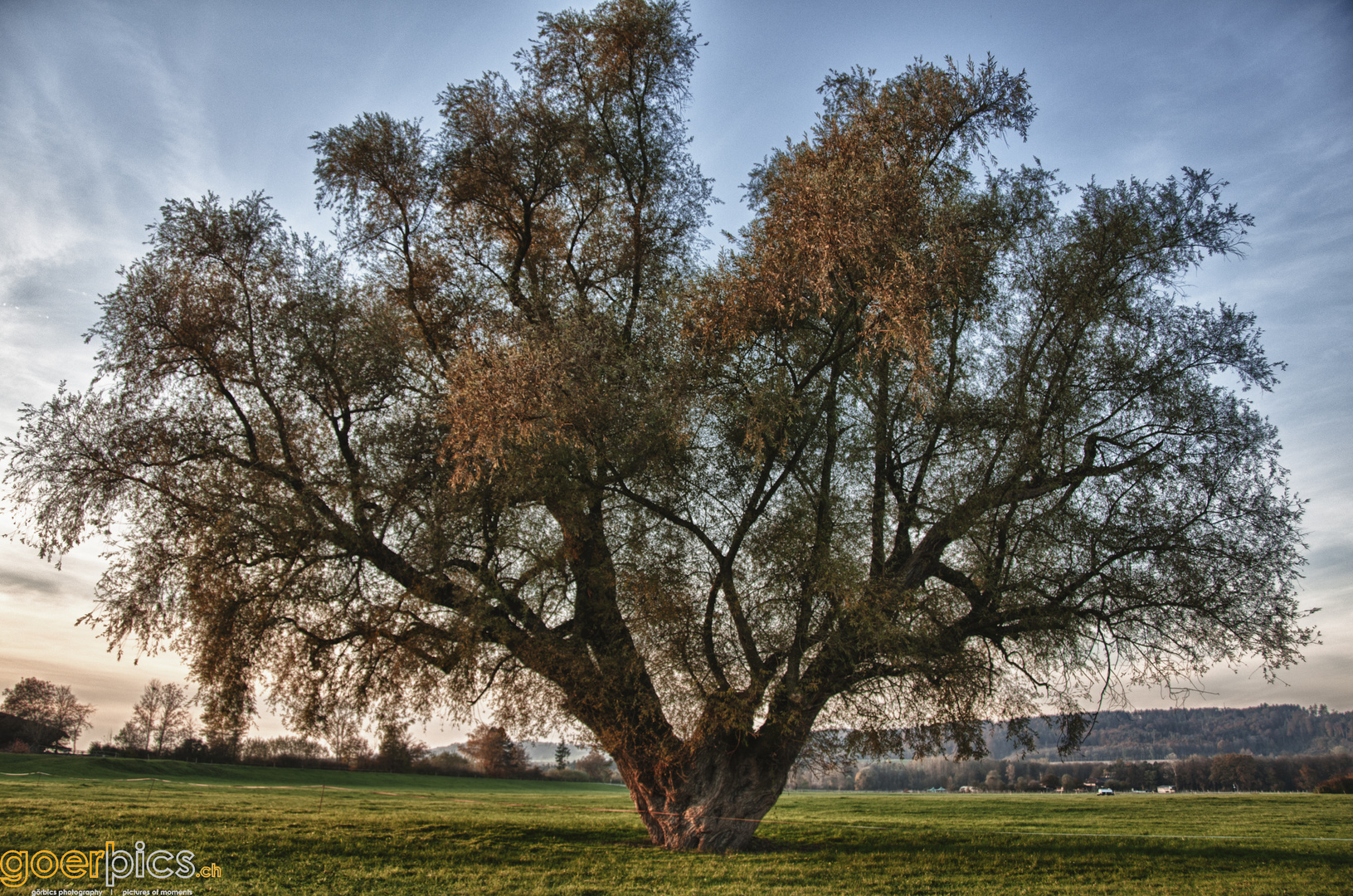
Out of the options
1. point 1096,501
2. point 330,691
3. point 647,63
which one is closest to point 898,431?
point 1096,501

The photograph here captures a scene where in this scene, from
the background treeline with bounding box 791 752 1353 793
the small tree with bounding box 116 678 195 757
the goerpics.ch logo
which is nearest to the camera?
the goerpics.ch logo

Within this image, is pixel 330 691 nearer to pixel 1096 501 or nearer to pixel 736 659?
pixel 736 659

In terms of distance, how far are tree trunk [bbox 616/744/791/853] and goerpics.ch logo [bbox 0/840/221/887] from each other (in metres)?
8.27

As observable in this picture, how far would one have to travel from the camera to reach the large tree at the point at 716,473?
Answer: 1334 centimetres

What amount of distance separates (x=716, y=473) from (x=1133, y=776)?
116m

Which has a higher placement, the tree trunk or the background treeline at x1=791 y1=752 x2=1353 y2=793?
the tree trunk

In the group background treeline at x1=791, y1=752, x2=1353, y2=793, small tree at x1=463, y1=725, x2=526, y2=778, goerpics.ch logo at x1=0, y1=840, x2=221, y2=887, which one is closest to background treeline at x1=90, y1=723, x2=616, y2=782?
small tree at x1=463, y1=725, x2=526, y2=778

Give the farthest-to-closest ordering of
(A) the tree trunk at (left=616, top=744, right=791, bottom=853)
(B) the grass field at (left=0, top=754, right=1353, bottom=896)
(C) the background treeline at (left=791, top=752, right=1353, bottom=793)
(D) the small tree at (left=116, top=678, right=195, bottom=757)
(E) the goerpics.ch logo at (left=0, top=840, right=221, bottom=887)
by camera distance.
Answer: (C) the background treeline at (left=791, top=752, right=1353, bottom=793)
(D) the small tree at (left=116, top=678, right=195, bottom=757)
(A) the tree trunk at (left=616, top=744, right=791, bottom=853)
(B) the grass field at (left=0, top=754, right=1353, bottom=896)
(E) the goerpics.ch logo at (left=0, top=840, right=221, bottom=887)

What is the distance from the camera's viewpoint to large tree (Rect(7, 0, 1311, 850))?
13.3 m

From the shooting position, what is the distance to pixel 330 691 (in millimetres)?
14688

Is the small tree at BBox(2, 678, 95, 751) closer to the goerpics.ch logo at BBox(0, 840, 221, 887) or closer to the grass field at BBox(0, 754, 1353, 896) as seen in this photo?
the grass field at BBox(0, 754, 1353, 896)

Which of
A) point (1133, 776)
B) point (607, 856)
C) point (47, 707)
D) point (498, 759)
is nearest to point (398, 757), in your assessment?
point (498, 759)

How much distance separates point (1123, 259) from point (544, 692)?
1544cm

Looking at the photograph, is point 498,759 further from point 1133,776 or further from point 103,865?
point 1133,776
